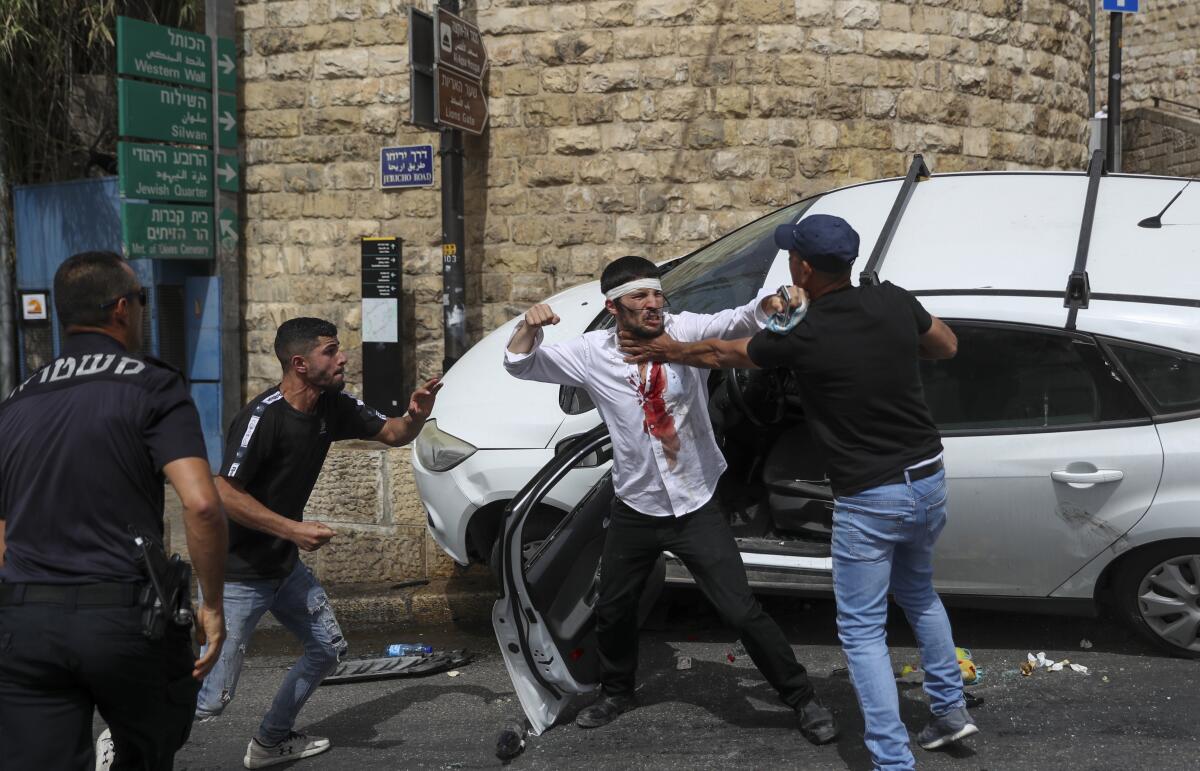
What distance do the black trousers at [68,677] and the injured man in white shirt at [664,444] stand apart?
1738 mm

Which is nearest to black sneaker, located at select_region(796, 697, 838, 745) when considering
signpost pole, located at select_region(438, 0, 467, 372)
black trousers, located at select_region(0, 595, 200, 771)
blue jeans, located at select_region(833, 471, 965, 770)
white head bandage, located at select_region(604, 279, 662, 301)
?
blue jeans, located at select_region(833, 471, 965, 770)

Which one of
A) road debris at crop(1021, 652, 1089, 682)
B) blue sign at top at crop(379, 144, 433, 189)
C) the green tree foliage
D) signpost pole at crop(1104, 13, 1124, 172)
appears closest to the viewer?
road debris at crop(1021, 652, 1089, 682)

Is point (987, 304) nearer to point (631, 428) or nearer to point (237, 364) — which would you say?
point (631, 428)

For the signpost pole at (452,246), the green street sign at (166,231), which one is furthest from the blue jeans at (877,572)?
the green street sign at (166,231)

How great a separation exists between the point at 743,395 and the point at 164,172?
7.42m

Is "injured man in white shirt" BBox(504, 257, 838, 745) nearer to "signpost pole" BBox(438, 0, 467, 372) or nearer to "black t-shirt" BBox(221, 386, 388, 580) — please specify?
"black t-shirt" BBox(221, 386, 388, 580)

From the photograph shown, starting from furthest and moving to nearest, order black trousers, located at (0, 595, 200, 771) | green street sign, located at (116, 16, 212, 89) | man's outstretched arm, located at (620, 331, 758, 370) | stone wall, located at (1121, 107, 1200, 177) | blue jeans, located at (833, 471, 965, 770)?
stone wall, located at (1121, 107, 1200, 177) → green street sign, located at (116, 16, 212, 89) → man's outstretched arm, located at (620, 331, 758, 370) → blue jeans, located at (833, 471, 965, 770) → black trousers, located at (0, 595, 200, 771)

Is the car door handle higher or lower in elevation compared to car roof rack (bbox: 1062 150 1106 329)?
lower

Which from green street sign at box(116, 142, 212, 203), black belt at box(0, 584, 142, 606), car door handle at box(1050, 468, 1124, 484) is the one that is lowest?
car door handle at box(1050, 468, 1124, 484)

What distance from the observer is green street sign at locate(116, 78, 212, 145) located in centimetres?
1012

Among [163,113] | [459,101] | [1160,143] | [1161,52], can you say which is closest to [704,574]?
[459,101]

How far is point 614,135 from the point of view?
Answer: 34.3 feet

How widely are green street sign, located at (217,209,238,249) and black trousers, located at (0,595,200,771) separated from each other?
8951 millimetres

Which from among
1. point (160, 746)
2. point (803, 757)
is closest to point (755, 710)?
point (803, 757)
